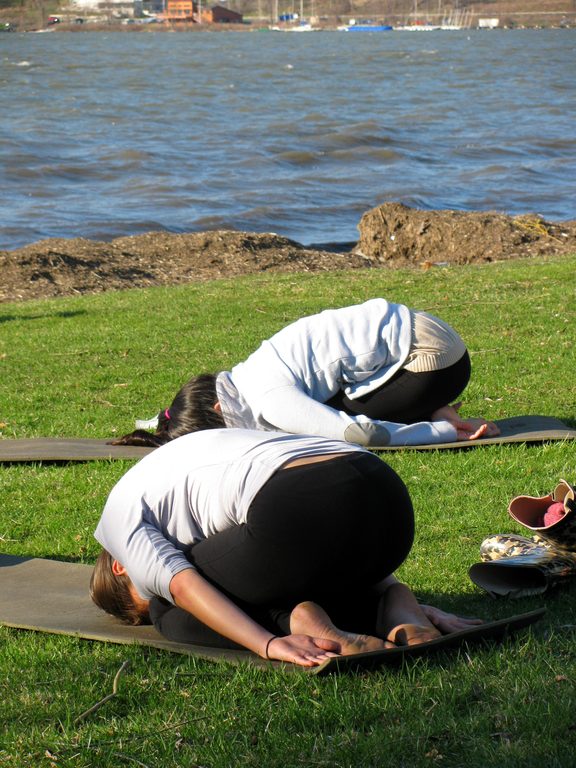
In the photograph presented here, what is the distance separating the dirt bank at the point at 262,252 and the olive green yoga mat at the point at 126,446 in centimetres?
754

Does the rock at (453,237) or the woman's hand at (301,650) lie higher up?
the woman's hand at (301,650)

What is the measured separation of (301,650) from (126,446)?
10.9 ft

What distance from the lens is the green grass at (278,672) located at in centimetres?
285

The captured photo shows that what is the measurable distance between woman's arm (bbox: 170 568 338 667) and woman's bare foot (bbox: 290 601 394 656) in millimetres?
24

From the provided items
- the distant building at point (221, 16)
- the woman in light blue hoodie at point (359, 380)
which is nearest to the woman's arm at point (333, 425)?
the woman in light blue hoodie at point (359, 380)

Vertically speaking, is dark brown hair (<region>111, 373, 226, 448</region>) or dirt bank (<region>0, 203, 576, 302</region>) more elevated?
dark brown hair (<region>111, 373, 226, 448</region>)

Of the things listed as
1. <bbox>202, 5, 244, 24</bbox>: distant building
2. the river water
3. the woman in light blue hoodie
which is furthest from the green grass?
<bbox>202, 5, 244, 24</bbox>: distant building

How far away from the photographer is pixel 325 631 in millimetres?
3227

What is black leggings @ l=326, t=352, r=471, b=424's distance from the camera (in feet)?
20.2

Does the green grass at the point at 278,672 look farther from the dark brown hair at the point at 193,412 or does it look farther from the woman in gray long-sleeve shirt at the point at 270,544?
the dark brown hair at the point at 193,412

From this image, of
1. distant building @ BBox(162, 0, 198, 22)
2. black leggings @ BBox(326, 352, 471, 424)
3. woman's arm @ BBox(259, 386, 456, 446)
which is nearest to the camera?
woman's arm @ BBox(259, 386, 456, 446)

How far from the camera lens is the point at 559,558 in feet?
13.1

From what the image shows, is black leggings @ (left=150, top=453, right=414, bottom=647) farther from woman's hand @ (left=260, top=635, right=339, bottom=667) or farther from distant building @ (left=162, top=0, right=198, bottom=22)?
distant building @ (left=162, top=0, right=198, bottom=22)

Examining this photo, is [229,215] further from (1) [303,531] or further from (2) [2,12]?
(2) [2,12]
